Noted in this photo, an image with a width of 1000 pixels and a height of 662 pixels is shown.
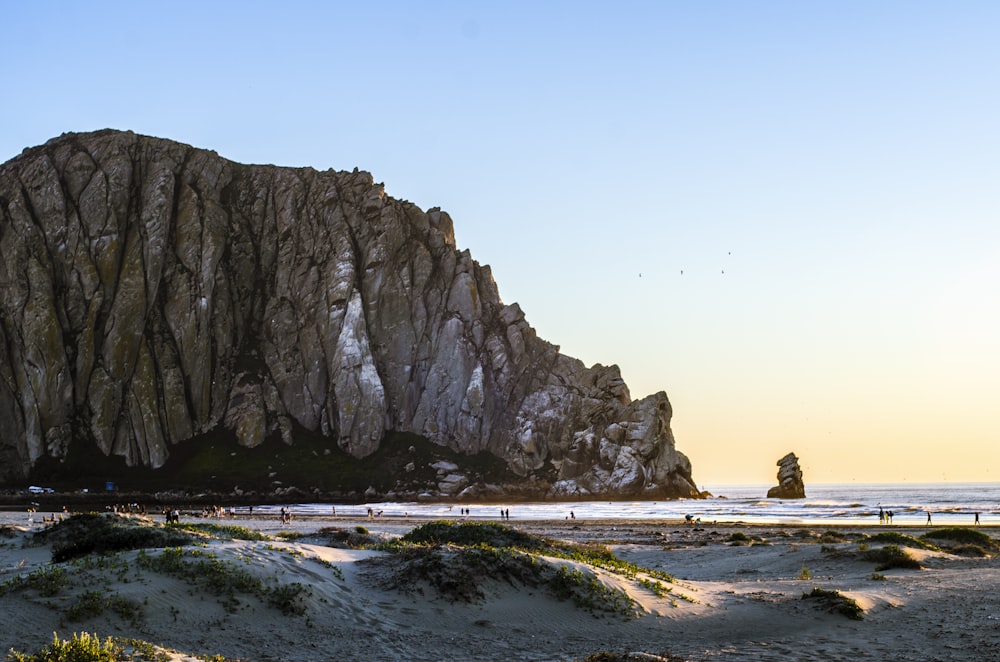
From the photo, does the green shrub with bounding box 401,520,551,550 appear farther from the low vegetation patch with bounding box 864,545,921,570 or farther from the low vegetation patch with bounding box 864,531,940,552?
the low vegetation patch with bounding box 864,531,940,552

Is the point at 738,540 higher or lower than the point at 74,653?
lower

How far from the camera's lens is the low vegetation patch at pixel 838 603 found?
2448cm

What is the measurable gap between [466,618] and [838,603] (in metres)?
11.0

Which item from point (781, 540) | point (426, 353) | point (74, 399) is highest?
point (426, 353)

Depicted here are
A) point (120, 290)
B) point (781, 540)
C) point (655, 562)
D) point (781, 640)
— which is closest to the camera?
point (781, 640)

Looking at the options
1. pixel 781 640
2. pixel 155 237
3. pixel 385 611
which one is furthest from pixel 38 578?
pixel 155 237

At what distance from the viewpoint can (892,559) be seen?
37.8 meters

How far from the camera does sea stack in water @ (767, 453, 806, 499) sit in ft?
550

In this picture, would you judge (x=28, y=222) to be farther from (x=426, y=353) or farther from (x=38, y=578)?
(x=38, y=578)

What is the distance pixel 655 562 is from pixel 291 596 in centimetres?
2673

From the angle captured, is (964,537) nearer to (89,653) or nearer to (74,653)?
(89,653)

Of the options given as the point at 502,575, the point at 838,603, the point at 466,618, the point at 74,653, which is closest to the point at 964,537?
the point at 838,603

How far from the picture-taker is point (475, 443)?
189 metres

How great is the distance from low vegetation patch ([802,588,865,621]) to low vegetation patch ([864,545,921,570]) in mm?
13221
